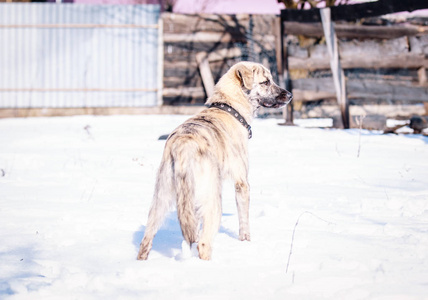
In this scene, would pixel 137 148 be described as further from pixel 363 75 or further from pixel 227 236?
pixel 363 75

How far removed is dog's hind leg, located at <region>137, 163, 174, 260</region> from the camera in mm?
3062

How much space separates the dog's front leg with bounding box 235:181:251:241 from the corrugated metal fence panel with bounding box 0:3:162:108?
1270 cm

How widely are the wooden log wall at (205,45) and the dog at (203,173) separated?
488 inches

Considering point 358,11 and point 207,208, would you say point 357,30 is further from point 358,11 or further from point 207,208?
point 207,208

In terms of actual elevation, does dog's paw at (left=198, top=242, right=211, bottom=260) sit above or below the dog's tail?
below

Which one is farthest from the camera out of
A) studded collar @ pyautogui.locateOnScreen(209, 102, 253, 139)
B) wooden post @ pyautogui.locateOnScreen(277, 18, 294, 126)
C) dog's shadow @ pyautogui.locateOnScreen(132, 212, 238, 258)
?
wooden post @ pyautogui.locateOnScreen(277, 18, 294, 126)

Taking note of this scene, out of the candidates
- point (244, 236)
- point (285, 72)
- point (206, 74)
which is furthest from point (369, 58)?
point (244, 236)

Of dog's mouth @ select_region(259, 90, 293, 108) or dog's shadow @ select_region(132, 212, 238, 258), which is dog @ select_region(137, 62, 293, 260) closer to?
dog's shadow @ select_region(132, 212, 238, 258)

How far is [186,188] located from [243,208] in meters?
0.88

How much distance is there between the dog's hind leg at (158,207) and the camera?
306cm

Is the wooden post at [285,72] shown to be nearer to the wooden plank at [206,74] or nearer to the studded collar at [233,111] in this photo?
the wooden plank at [206,74]

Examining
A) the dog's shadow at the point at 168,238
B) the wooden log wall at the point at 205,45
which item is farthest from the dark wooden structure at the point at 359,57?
the dog's shadow at the point at 168,238

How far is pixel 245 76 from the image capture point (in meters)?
4.16

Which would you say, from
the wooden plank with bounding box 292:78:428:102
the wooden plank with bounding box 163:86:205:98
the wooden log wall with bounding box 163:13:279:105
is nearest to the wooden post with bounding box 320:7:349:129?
the wooden plank with bounding box 292:78:428:102
